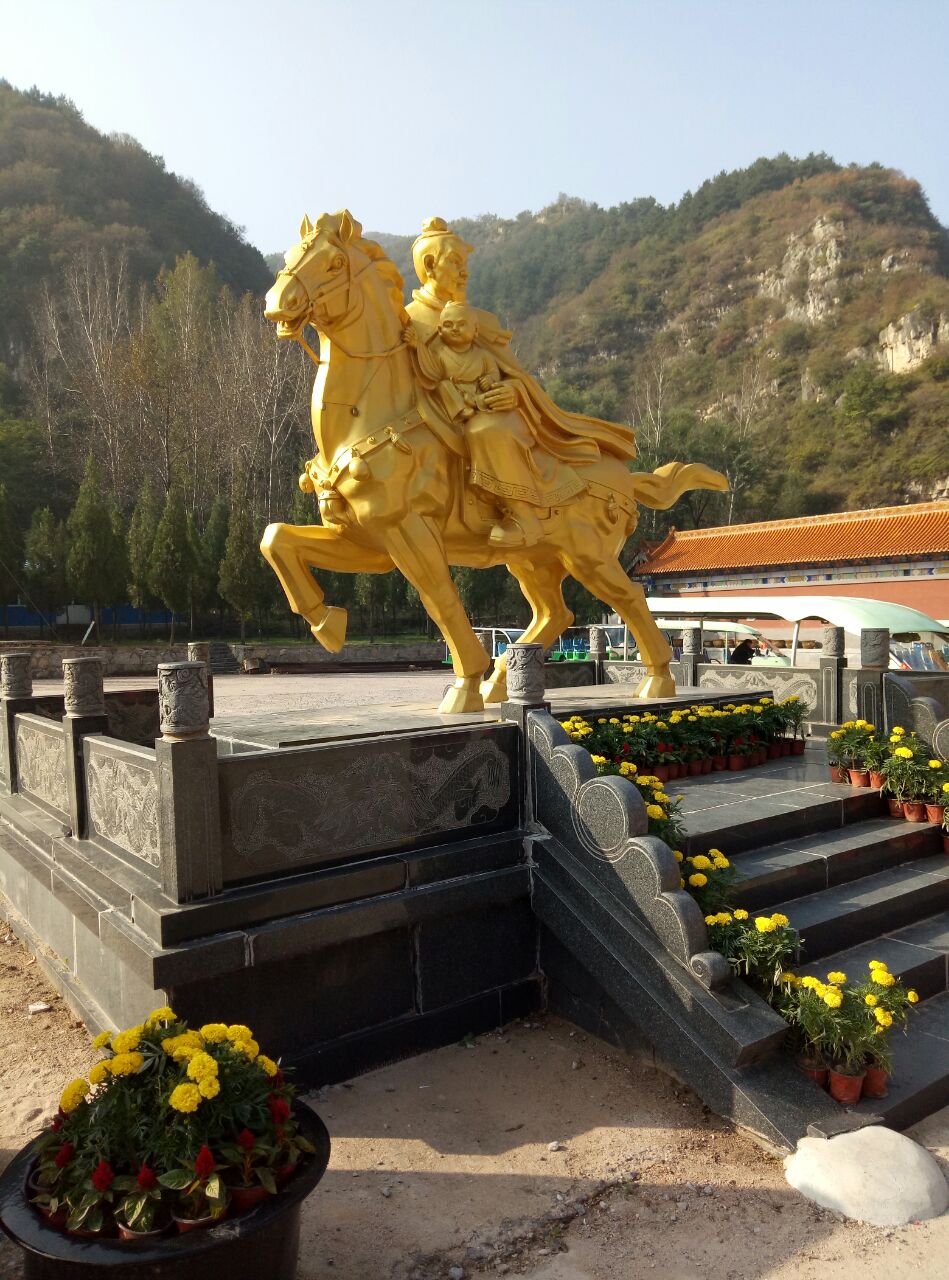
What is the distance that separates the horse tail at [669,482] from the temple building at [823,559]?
49.5 feet

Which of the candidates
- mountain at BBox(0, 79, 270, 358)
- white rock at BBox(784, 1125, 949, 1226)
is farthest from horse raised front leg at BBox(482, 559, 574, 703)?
mountain at BBox(0, 79, 270, 358)

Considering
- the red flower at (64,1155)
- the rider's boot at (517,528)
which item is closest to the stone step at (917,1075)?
the red flower at (64,1155)

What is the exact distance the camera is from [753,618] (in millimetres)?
23547

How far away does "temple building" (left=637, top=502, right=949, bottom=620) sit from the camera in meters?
20.3

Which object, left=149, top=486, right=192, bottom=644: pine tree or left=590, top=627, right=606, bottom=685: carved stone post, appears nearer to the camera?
left=590, top=627, right=606, bottom=685: carved stone post

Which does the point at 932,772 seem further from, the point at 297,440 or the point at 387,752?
the point at 297,440

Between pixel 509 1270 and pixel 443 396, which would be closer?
pixel 509 1270

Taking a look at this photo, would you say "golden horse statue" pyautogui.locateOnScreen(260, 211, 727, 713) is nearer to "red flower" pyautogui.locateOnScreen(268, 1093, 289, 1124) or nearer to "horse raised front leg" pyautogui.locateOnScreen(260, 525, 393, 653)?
"horse raised front leg" pyautogui.locateOnScreen(260, 525, 393, 653)

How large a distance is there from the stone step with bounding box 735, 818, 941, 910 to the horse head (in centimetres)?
366

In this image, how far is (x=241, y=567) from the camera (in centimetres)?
2631

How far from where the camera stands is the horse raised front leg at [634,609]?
6164 mm

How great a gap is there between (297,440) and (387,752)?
35698 mm

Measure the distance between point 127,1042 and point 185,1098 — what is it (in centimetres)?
36

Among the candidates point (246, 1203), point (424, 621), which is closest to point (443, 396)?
point (246, 1203)
